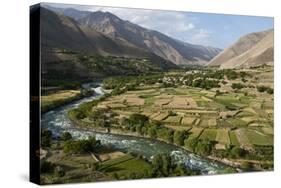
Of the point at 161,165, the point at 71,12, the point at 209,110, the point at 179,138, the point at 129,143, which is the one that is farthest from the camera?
the point at 209,110

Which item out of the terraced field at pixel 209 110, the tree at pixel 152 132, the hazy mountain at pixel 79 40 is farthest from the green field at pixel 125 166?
the hazy mountain at pixel 79 40

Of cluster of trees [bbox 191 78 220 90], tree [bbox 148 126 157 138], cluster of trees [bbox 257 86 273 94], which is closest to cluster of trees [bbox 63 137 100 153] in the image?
tree [bbox 148 126 157 138]

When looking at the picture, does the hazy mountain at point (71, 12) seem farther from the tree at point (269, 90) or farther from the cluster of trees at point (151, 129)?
the tree at point (269, 90)

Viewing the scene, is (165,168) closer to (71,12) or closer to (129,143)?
(129,143)

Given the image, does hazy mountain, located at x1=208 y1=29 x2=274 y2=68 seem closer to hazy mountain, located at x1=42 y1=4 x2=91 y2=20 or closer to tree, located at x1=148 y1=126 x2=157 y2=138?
tree, located at x1=148 y1=126 x2=157 y2=138

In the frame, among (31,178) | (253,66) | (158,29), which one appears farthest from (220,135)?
(31,178)

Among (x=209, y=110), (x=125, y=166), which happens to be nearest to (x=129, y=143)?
(x=125, y=166)
